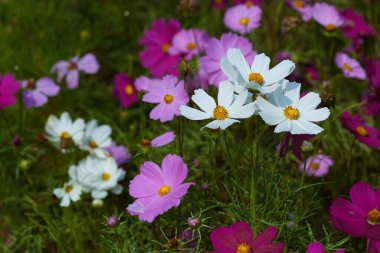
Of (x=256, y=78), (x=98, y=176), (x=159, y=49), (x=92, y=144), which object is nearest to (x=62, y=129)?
(x=92, y=144)

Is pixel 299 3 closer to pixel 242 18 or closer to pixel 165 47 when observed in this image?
pixel 242 18

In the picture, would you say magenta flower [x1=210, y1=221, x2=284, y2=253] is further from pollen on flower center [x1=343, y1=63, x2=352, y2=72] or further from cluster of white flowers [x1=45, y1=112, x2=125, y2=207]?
pollen on flower center [x1=343, y1=63, x2=352, y2=72]

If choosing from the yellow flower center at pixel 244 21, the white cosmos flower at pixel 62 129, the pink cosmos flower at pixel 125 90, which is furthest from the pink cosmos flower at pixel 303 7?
the white cosmos flower at pixel 62 129

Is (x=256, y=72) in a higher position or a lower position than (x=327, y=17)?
higher

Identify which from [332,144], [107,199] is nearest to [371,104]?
[332,144]

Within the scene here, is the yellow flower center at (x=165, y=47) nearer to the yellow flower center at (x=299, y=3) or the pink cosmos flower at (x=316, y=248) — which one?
the yellow flower center at (x=299, y=3)

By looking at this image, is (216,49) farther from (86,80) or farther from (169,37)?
(86,80)

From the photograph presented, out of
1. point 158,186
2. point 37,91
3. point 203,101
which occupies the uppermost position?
point 203,101
